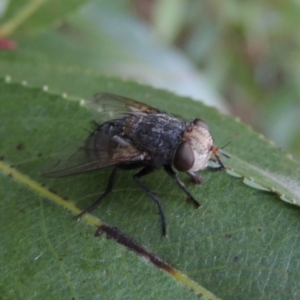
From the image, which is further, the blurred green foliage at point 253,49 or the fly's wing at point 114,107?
the blurred green foliage at point 253,49

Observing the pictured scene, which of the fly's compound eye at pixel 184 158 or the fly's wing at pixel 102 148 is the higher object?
the fly's compound eye at pixel 184 158

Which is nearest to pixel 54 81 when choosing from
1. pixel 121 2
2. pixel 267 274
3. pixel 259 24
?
pixel 267 274

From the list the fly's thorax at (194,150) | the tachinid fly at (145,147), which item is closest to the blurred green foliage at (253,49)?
the tachinid fly at (145,147)

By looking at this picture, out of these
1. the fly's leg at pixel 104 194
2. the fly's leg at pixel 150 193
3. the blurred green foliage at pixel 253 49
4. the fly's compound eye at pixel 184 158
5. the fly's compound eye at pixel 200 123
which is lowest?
the blurred green foliage at pixel 253 49

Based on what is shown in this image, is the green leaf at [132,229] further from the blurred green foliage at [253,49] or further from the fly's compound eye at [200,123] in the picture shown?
the blurred green foliage at [253,49]

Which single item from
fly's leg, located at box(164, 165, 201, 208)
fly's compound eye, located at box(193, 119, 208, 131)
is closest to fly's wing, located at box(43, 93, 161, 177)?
fly's leg, located at box(164, 165, 201, 208)

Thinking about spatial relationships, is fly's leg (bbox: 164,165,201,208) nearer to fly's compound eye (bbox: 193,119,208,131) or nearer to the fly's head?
the fly's head

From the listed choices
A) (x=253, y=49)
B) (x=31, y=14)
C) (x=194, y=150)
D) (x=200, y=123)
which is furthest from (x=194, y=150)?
(x=253, y=49)

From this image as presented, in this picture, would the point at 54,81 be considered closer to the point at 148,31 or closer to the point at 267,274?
the point at 267,274
